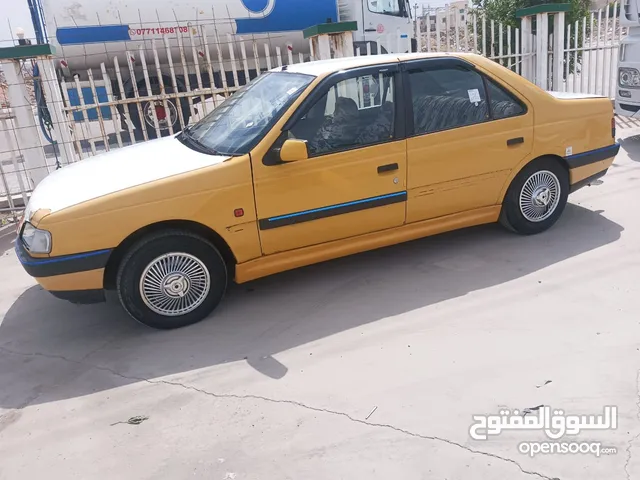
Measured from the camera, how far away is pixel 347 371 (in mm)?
3355

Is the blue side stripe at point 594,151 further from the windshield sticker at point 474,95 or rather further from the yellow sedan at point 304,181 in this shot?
the windshield sticker at point 474,95

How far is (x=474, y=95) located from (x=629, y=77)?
4848 mm

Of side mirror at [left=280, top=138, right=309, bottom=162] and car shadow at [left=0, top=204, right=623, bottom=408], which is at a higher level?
side mirror at [left=280, top=138, right=309, bottom=162]

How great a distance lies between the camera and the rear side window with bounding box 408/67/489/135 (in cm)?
439

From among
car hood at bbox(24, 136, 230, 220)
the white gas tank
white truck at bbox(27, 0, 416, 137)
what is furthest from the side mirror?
the white gas tank

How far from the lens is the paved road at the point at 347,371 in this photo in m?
2.71

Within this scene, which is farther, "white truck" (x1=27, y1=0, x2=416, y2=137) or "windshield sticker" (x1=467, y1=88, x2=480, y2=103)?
"white truck" (x1=27, y1=0, x2=416, y2=137)

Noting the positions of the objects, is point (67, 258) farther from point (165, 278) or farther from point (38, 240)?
point (165, 278)

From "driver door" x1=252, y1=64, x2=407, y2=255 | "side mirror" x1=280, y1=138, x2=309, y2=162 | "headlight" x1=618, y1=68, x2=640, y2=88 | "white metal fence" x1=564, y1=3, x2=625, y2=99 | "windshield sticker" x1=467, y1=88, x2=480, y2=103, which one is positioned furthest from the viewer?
"white metal fence" x1=564, y1=3, x2=625, y2=99

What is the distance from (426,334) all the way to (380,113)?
166cm

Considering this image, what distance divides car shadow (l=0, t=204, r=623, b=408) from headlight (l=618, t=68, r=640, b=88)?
3.72m

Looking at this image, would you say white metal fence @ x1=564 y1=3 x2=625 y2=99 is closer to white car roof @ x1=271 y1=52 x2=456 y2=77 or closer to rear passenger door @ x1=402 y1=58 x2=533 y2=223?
rear passenger door @ x1=402 y1=58 x2=533 y2=223

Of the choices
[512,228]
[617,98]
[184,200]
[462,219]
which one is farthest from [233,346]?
[617,98]

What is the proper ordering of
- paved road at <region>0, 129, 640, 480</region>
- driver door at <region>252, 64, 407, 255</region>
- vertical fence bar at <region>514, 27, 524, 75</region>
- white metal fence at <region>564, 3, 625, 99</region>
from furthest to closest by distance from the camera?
1. white metal fence at <region>564, 3, 625, 99</region>
2. vertical fence bar at <region>514, 27, 524, 75</region>
3. driver door at <region>252, 64, 407, 255</region>
4. paved road at <region>0, 129, 640, 480</region>
